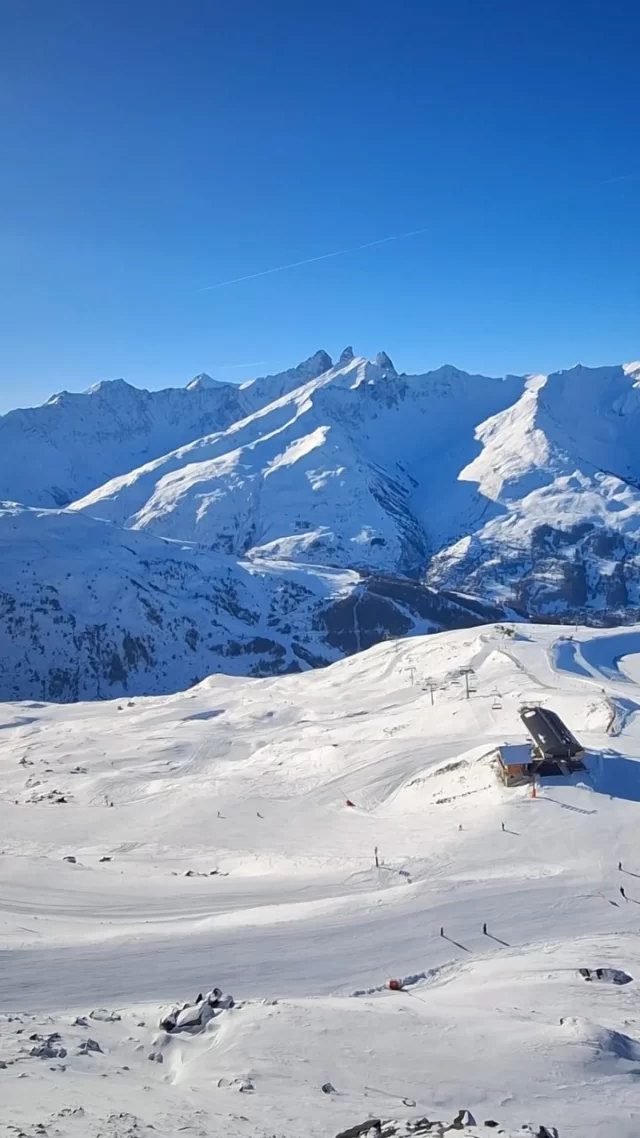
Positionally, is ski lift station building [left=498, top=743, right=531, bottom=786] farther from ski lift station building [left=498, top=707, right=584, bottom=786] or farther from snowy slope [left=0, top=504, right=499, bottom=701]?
snowy slope [left=0, top=504, right=499, bottom=701]

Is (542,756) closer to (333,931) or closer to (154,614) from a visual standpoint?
(333,931)

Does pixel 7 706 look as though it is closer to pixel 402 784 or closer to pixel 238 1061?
pixel 402 784

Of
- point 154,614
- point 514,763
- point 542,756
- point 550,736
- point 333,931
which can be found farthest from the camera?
point 154,614

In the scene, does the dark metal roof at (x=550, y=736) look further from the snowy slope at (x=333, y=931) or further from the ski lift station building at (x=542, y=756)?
the snowy slope at (x=333, y=931)

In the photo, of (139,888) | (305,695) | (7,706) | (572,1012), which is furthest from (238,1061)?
(7,706)

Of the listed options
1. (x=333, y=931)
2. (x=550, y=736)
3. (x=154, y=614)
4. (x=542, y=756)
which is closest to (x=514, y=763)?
(x=542, y=756)
